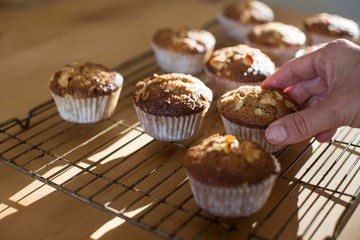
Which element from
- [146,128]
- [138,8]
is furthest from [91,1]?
[146,128]

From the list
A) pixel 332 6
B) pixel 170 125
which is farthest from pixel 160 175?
pixel 332 6

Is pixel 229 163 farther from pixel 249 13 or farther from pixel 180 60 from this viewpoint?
pixel 249 13

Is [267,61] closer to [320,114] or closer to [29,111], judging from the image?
[320,114]

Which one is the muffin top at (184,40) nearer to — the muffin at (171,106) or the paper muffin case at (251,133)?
the muffin at (171,106)

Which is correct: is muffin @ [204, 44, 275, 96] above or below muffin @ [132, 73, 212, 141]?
below

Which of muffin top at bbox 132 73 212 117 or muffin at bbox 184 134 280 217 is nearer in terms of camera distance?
muffin at bbox 184 134 280 217

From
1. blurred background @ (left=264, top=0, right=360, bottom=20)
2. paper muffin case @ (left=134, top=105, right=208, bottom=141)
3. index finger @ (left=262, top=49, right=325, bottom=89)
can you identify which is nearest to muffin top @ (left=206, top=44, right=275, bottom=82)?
index finger @ (left=262, top=49, right=325, bottom=89)

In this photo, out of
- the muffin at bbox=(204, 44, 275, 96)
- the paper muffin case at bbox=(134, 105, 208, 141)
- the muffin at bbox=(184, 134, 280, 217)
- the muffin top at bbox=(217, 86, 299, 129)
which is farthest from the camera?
the muffin at bbox=(204, 44, 275, 96)

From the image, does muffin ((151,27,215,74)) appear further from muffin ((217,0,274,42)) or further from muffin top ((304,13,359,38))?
muffin top ((304,13,359,38))
